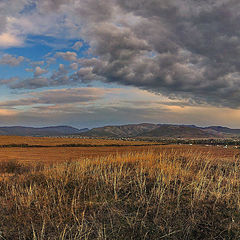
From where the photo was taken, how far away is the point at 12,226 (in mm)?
6328

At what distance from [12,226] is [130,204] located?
10.2ft

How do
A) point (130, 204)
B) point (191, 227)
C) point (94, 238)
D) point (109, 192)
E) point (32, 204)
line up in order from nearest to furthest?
point (94, 238)
point (191, 227)
point (130, 204)
point (32, 204)
point (109, 192)

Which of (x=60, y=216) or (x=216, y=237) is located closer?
(x=216, y=237)

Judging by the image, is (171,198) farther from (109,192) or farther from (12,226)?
(12,226)

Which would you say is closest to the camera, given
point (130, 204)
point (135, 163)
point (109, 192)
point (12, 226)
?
point (12, 226)

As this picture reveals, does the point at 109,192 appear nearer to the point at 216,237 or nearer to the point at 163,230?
the point at 163,230

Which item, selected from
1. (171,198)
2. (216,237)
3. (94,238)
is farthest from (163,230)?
(171,198)

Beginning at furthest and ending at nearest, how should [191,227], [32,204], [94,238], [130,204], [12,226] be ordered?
[32,204]
[130,204]
[12,226]
[191,227]
[94,238]

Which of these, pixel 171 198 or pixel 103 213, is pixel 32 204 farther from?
pixel 171 198

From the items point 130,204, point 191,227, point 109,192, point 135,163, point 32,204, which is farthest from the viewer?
point 135,163

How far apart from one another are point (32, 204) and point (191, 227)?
4758 millimetres

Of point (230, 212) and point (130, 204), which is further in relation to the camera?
point (130, 204)

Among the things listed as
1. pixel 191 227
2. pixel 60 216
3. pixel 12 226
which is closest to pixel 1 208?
pixel 12 226

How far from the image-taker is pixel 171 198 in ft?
25.1
